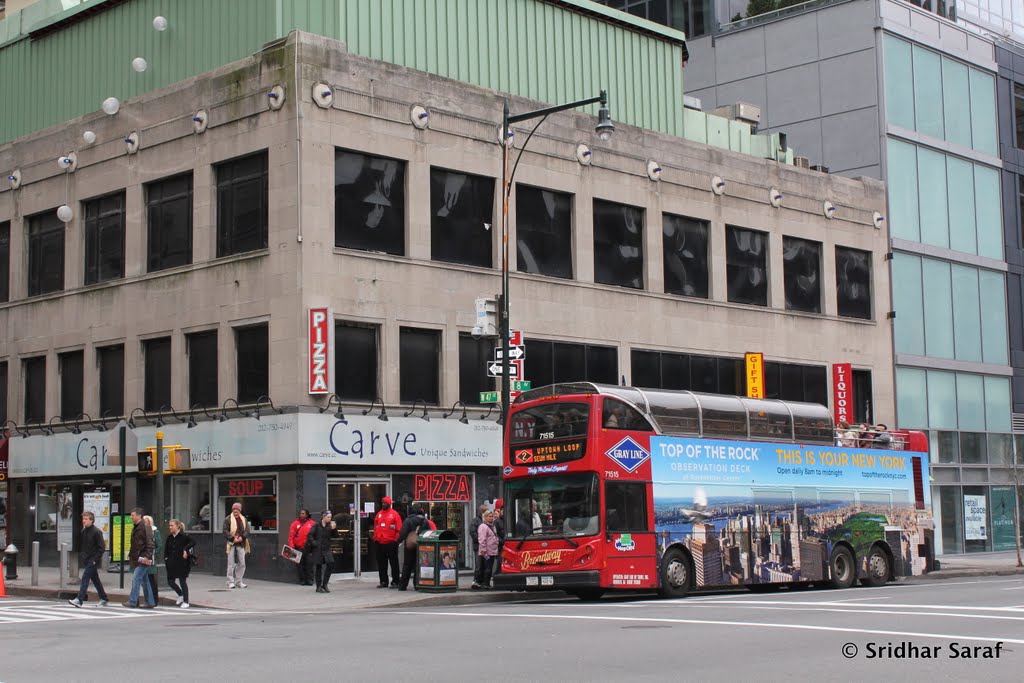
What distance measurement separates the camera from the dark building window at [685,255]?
39.2m

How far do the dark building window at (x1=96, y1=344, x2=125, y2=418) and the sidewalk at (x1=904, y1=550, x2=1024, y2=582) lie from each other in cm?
2107

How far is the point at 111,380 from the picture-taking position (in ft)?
116

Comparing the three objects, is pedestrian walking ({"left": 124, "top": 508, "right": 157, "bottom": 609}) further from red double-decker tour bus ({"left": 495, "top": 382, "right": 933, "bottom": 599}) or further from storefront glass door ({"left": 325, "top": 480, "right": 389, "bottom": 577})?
storefront glass door ({"left": 325, "top": 480, "right": 389, "bottom": 577})

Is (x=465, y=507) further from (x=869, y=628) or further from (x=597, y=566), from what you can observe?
(x=869, y=628)

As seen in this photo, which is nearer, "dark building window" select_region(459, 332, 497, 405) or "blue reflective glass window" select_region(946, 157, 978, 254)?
"dark building window" select_region(459, 332, 497, 405)

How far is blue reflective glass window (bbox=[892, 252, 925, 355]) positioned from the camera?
46.3 metres

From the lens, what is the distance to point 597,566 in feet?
78.2

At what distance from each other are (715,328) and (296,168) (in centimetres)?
1515

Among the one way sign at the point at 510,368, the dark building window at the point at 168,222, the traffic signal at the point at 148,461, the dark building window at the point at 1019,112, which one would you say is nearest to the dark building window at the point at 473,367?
the one way sign at the point at 510,368

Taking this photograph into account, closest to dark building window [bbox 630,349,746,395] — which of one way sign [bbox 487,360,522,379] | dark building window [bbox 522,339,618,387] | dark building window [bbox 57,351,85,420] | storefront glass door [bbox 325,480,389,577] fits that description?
dark building window [bbox 522,339,618,387]

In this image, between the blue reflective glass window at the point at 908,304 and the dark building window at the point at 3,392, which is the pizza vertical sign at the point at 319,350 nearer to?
the dark building window at the point at 3,392

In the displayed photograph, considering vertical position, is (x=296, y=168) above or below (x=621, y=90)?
below

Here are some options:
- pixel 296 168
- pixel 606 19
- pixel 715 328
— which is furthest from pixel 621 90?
pixel 296 168

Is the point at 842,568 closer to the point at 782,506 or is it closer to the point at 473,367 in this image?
the point at 782,506
